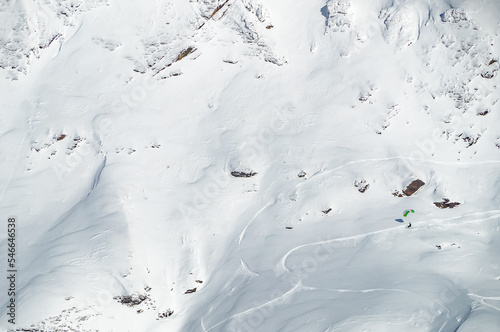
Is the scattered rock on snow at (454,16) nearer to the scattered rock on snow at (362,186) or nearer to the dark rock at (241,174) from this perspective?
the scattered rock on snow at (362,186)

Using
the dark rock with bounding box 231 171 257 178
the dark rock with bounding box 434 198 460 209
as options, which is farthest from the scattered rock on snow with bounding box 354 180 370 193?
the dark rock with bounding box 231 171 257 178

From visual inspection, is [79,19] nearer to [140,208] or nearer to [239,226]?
[140,208]

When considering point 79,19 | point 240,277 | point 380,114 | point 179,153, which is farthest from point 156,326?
point 79,19

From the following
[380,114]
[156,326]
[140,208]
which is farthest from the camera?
[380,114]

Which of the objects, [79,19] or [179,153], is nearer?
[179,153]

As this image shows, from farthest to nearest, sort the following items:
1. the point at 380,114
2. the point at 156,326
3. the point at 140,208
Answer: the point at 380,114 < the point at 140,208 < the point at 156,326

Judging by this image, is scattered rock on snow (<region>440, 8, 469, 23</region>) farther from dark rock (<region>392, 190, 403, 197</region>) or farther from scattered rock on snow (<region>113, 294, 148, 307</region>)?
scattered rock on snow (<region>113, 294, 148, 307</region>)

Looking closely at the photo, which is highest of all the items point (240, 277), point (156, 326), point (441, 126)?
point (441, 126)
